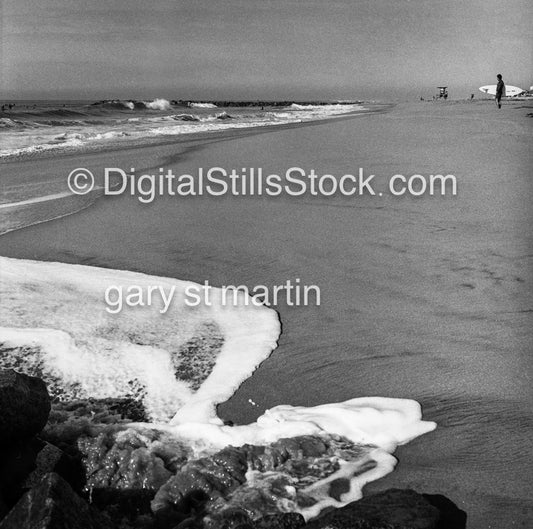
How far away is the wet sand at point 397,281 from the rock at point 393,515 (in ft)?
0.40

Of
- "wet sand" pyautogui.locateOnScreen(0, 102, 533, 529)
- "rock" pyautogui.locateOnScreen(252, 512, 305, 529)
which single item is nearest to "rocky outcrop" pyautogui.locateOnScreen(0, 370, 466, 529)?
"rock" pyautogui.locateOnScreen(252, 512, 305, 529)

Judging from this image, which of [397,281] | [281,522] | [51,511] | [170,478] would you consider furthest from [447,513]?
[397,281]

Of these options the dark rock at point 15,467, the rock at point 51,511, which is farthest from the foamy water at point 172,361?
the rock at point 51,511

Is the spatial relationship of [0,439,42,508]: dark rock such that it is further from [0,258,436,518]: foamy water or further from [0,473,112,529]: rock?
[0,258,436,518]: foamy water

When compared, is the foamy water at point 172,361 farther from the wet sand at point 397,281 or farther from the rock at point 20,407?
the rock at point 20,407

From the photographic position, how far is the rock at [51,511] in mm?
1886

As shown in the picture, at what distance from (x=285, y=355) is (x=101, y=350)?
3.58ft

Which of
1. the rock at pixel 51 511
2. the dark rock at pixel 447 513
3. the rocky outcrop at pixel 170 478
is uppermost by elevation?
the rock at pixel 51 511

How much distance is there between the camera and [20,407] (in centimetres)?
259

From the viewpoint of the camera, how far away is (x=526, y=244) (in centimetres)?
538

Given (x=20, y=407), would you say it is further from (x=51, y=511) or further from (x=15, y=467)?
(x=51, y=511)

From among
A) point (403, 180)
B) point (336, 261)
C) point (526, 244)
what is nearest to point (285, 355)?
point (336, 261)

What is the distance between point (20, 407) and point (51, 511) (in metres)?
0.80

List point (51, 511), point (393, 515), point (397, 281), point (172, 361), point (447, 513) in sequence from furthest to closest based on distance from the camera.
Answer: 1. point (397, 281)
2. point (172, 361)
3. point (447, 513)
4. point (393, 515)
5. point (51, 511)
